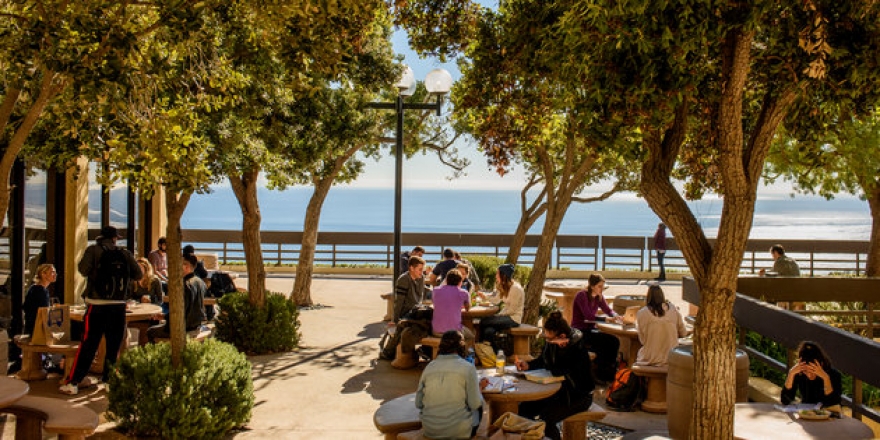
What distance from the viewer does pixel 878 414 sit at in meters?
7.20

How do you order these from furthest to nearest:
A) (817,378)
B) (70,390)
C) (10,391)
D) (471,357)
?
(70,390)
(471,357)
(817,378)
(10,391)

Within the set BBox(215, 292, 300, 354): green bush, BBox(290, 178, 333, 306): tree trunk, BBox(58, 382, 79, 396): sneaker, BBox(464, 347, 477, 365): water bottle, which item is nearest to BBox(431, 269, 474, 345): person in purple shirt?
BBox(464, 347, 477, 365): water bottle

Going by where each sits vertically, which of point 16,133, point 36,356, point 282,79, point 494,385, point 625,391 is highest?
point 282,79

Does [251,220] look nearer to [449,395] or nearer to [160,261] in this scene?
[160,261]

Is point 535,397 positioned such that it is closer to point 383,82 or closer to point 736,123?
point 736,123

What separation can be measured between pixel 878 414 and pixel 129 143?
6.88 metres

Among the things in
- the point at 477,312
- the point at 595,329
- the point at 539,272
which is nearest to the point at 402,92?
the point at 539,272

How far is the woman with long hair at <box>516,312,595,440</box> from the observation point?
7.61m

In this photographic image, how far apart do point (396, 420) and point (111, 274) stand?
183 inches

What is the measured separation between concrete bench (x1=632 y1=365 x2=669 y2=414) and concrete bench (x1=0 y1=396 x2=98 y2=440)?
5.67 metres

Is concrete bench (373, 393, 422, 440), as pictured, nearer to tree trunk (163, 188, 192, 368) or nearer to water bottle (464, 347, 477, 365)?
water bottle (464, 347, 477, 365)

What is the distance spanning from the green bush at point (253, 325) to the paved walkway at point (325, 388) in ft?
0.88

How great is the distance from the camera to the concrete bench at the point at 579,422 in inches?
303

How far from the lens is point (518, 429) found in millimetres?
6629
